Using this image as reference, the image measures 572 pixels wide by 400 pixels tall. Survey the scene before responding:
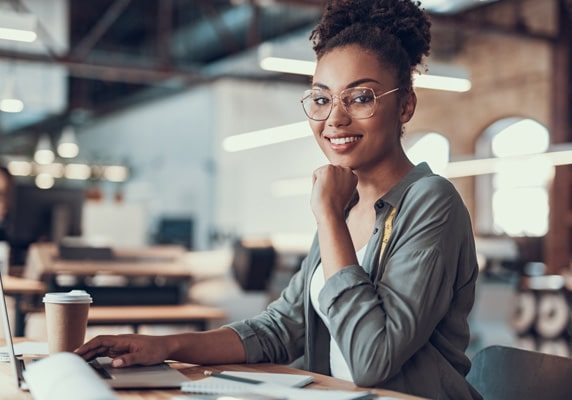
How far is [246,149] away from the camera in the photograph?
13.4 metres

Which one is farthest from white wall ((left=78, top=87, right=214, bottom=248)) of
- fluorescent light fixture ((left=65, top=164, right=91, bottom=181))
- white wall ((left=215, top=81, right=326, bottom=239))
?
fluorescent light fixture ((left=65, top=164, right=91, bottom=181))

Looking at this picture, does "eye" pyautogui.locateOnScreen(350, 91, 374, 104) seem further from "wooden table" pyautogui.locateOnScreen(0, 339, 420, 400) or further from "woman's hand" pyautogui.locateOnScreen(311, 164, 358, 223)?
"wooden table" pyautogui.locateOnScreen(0, 339, 420, 400)

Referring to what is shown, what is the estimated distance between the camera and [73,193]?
230 inches

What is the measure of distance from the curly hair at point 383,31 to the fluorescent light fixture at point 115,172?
13.6 metres

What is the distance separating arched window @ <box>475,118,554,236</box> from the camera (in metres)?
11.7

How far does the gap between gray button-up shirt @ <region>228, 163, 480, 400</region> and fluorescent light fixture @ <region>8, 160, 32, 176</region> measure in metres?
14.9

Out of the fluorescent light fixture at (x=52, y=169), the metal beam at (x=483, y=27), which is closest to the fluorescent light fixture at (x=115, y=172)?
the fluorescent light fixture at (x=52, y=169)

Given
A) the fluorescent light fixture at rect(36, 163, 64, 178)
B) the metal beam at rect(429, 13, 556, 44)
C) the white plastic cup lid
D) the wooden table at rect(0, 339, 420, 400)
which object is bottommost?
the wooden table at rect(0, 339, 420, 400)

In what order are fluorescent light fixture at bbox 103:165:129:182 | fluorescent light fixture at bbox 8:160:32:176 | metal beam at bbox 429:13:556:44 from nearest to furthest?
metal beam at bbox 429:13:556:44 < fluorescent light fixture at bbox 103:165:129:182 < fluorescent light fixture at bbox 8:160:32:176

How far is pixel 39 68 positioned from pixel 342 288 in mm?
12970

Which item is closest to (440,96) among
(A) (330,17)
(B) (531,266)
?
(B) (531,266)

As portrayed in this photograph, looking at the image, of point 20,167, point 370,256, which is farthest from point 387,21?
point 20,167

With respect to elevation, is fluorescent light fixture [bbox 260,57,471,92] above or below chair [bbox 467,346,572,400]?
above

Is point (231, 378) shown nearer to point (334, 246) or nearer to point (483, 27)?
point (334, 246)
